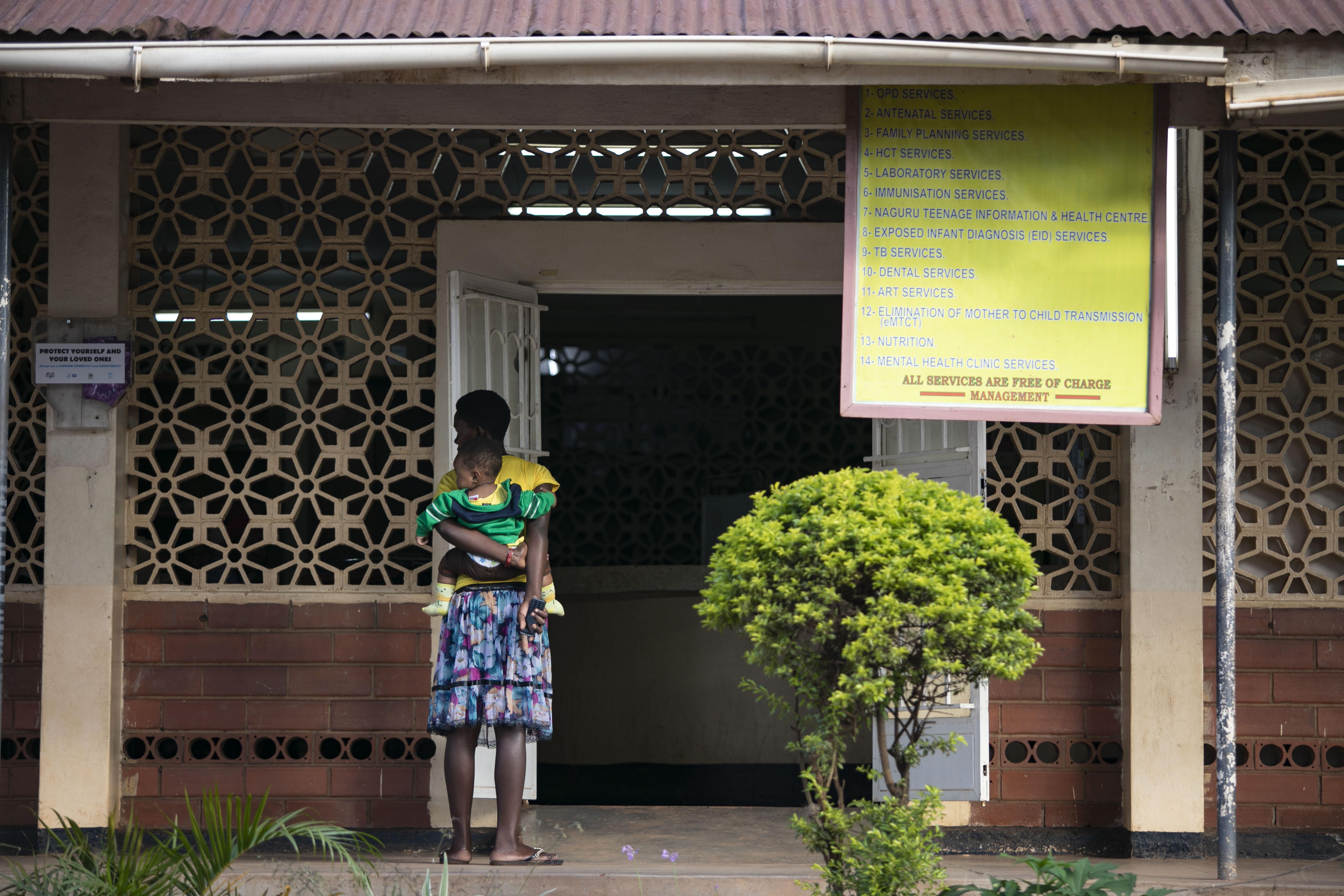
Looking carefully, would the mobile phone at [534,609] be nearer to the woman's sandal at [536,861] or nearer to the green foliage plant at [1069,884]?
the woman's sandal at [536,861]

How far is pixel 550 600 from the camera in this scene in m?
5.23

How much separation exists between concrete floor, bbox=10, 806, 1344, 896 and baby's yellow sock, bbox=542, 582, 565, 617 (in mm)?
971

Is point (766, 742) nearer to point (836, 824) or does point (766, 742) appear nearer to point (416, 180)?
point (416, 180)

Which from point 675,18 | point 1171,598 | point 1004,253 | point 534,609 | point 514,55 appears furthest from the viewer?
point 1171,598

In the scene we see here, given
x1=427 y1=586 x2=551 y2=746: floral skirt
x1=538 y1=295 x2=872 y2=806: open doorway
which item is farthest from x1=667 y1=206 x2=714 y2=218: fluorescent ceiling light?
x1=538 y1=295 x2=872 y2=806: open doorway

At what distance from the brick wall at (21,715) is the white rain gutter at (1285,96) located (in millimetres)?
5279

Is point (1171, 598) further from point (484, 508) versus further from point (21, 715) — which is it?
point (21, 715)

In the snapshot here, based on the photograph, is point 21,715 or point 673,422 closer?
point 21,715

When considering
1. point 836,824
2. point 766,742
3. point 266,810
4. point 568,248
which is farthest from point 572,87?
point 766,742

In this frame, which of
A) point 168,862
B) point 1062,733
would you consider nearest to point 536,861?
point 168,862

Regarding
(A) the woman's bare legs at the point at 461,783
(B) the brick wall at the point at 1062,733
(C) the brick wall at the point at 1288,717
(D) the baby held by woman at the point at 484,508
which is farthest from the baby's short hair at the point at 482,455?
(C) the brick wall at the point at 1288,717

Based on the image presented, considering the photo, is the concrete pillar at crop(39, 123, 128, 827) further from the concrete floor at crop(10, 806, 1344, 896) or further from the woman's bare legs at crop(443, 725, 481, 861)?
the woman's bare legs at crop(443, 725, 481, 861)

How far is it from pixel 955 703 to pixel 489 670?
6.66ft

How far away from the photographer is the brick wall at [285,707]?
5922 mm
